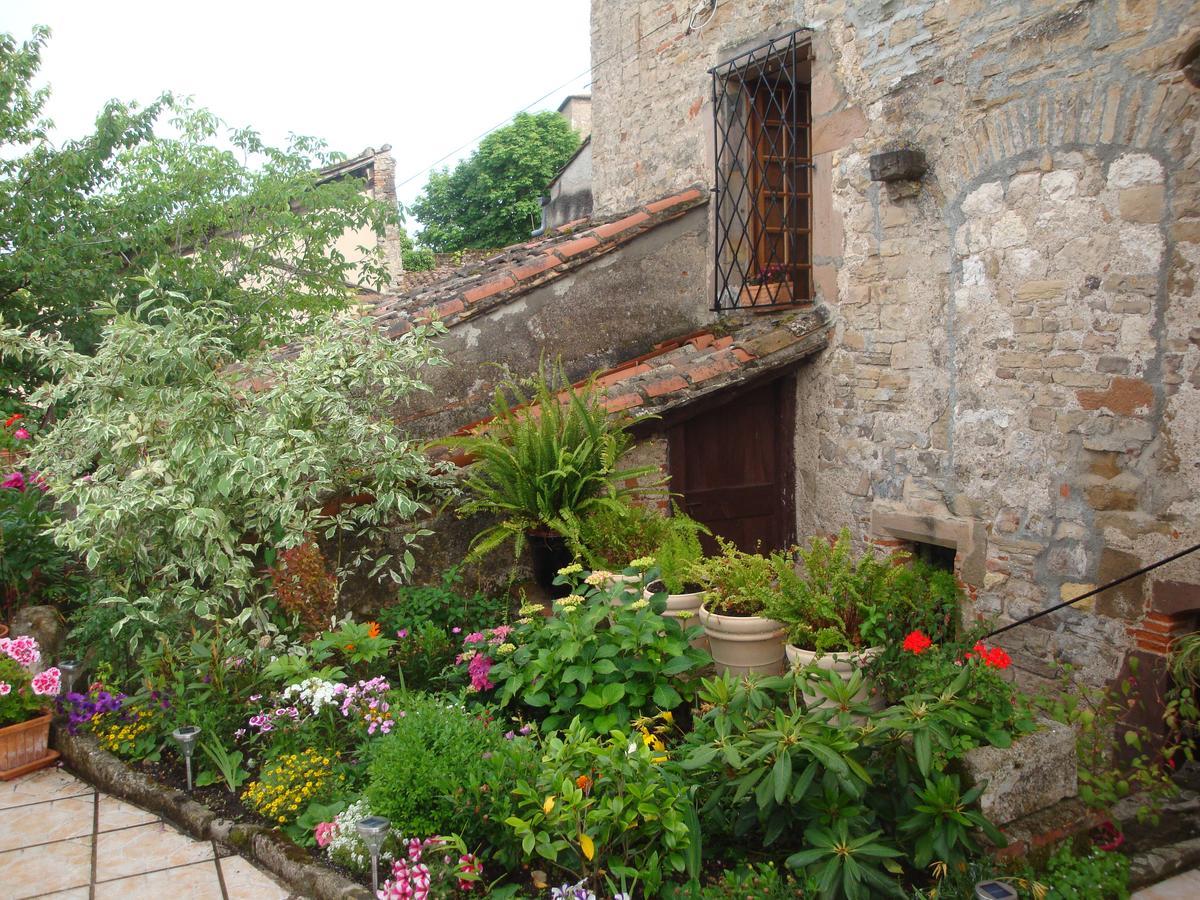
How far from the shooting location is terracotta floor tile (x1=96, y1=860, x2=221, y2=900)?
10.9 ft

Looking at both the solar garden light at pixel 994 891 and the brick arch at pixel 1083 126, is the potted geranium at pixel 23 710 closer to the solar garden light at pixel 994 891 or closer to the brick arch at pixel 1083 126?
the solar garden light at pixel 994 891

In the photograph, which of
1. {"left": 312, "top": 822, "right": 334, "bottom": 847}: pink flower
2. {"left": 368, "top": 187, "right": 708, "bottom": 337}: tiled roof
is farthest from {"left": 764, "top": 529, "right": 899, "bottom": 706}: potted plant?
{"left": 368, "top": 187, "right": 708, "bottom": 337}: tiled roof

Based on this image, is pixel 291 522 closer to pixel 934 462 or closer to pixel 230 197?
pixel 934 462

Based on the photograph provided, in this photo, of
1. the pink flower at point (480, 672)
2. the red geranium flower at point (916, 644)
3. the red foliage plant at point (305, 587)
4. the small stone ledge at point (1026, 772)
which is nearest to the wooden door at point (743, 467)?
the pink flower at point (480, 672)

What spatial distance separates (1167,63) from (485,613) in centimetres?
439

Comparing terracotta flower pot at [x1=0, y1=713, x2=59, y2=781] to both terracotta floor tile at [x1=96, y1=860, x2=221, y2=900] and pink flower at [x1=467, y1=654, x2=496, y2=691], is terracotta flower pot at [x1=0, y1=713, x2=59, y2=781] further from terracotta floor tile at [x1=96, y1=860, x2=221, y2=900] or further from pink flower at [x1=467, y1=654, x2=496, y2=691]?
pink flower at [x1=467, y1=654, x2=496, y2=691]

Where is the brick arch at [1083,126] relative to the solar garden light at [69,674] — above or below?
above

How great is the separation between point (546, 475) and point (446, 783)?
2.15m

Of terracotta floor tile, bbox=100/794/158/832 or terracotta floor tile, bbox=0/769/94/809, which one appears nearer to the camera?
terracotta floor tile, bbox=100/794/158/832

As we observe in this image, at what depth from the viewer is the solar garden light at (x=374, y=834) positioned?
296 cm

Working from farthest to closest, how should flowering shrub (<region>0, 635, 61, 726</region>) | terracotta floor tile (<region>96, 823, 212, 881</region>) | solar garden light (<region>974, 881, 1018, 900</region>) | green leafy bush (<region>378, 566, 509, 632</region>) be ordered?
green leafy bush (<region>378, 566, 509, 632</region>) < flowering shrub (<region>0, 635, 61, 726</region>) < terracotta floor tile (<region>96, 823, 212, 881</region>) < solar garden light (<region>974, 881, 1018, 900</region>)

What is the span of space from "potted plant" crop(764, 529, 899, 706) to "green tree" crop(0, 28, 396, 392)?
4653mm

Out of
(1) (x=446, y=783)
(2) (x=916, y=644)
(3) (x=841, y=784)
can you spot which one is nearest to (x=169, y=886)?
(1) (x=446, y=783)

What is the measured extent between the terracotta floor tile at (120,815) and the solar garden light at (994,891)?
327 cm
